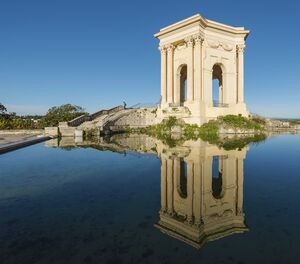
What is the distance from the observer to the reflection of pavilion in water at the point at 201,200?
14.9 feet

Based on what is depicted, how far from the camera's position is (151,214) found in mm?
5293

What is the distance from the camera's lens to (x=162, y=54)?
3322cm

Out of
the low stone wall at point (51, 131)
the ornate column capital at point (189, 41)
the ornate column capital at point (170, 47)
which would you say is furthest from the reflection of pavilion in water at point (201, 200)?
the ornate column capital at point (170, 47)

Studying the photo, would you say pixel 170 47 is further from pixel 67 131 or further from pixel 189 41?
pixel 67 131

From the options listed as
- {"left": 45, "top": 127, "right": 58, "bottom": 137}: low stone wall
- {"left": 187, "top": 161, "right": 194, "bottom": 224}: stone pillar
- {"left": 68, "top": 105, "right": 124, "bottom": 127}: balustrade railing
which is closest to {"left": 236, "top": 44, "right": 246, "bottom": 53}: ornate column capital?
{"left": 68, "top": 105, "right": 124, "bottom": 127}: balustrade railing

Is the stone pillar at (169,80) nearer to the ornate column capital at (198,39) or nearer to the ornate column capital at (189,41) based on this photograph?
the ornate column capital at (189,41)

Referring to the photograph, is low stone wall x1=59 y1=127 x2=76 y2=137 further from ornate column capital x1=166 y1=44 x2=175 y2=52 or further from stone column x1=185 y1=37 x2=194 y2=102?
ornate column capital x1=166 y1=44 x2=175 y2=52

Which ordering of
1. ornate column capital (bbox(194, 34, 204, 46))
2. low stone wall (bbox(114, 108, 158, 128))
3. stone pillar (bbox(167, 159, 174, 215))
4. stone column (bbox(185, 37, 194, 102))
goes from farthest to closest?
low stone wall (bbox(114, 108, 158, 128))
stone column (bbox(185, 37, 194, 102))
ornate column capital (bbox(194, 34, 204, 46))
stone pillar (bbox(167, 159, 174, 215))

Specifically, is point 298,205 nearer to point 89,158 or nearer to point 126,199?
point 126,199

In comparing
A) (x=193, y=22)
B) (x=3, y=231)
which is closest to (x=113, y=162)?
(x=3, y=231)

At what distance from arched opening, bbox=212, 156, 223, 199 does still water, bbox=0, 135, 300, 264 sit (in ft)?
0.10

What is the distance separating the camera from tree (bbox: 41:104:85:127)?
33531 mm

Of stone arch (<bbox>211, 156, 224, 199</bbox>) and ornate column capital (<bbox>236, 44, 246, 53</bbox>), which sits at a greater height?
ornate column capital (<bbox>236, 44, 246, 53</bbox>)

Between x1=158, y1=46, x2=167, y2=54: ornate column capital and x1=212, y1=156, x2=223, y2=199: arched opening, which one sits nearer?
x1=212, y1=156, x2=223, y2=199: arched opening
